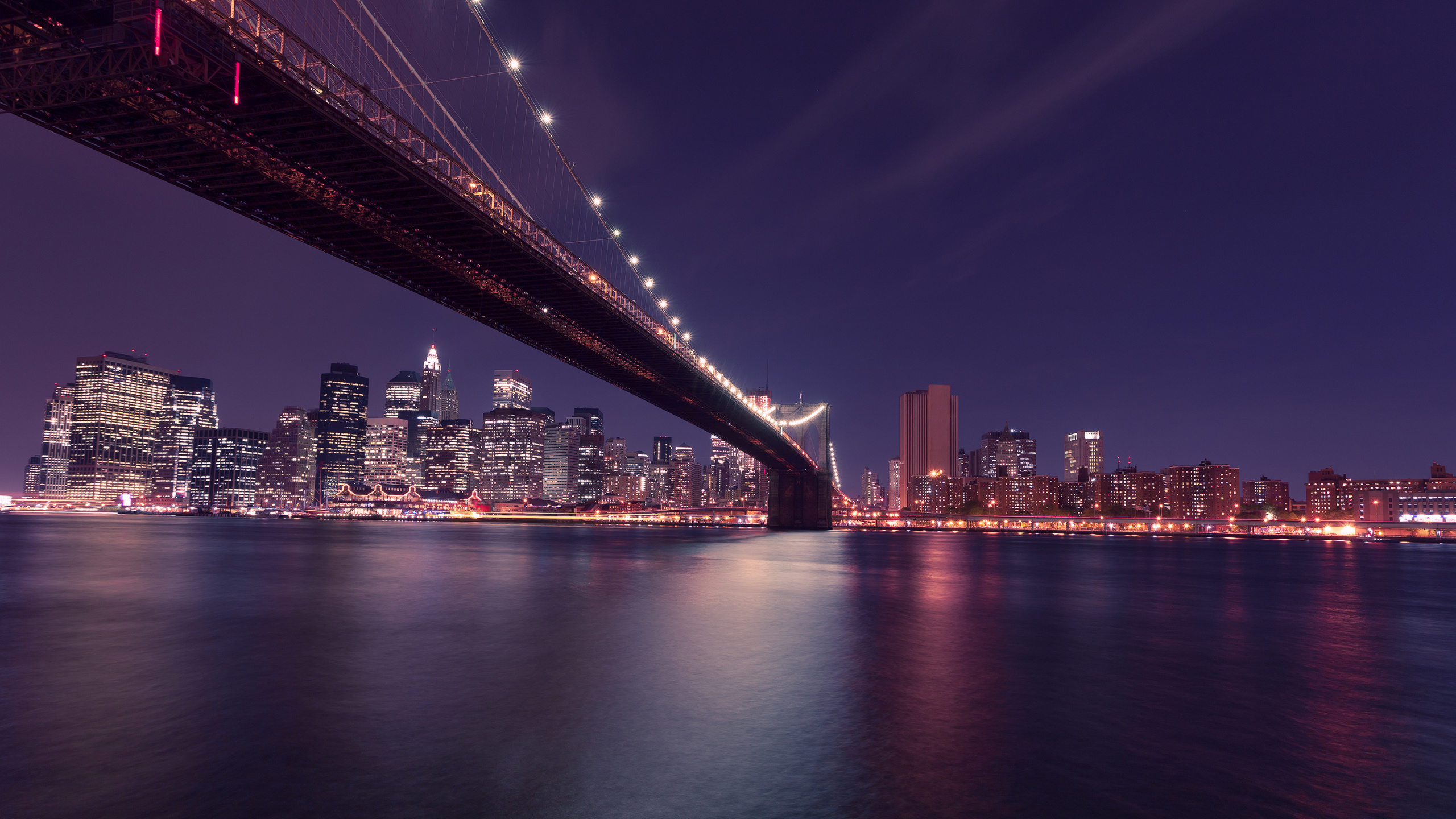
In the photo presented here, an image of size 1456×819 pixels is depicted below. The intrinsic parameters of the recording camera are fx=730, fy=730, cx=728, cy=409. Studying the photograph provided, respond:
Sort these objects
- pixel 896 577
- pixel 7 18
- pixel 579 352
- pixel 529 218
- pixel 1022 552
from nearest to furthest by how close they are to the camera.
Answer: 1. pixel 7 18
2. pixel 529 218
3. pixel 896 577
4. pixel 579 352
5. pixel 1022 552

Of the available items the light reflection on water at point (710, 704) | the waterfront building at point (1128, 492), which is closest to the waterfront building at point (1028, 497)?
the waterfront building at point (1128, 492)

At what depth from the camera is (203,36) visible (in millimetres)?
15875

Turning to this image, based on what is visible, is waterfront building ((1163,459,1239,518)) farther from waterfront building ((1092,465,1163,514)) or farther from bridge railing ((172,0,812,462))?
bridge railing ((172,0,812,462))

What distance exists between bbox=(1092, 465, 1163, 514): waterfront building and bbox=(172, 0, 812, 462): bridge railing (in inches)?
7097

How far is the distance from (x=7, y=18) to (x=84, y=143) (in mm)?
6509

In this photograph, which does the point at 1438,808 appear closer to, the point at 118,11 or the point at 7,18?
the point at 118,11

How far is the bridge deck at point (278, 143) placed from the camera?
15102 mm

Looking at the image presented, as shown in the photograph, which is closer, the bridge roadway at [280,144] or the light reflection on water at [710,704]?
the light reflection on water at [710,704]

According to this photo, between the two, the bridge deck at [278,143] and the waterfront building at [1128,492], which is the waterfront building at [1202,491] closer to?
the waterfront building at [1128,492]

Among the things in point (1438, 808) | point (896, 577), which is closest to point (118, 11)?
point (1438, 808)

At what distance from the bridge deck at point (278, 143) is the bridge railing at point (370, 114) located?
0.06 metres

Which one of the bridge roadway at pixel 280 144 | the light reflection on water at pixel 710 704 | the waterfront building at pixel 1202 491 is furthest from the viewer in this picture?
the waterfront building at pixel 1202 491

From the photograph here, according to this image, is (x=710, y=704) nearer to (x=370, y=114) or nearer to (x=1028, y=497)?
(x=370, y=114)

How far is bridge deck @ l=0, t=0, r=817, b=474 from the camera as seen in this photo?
15.1m
